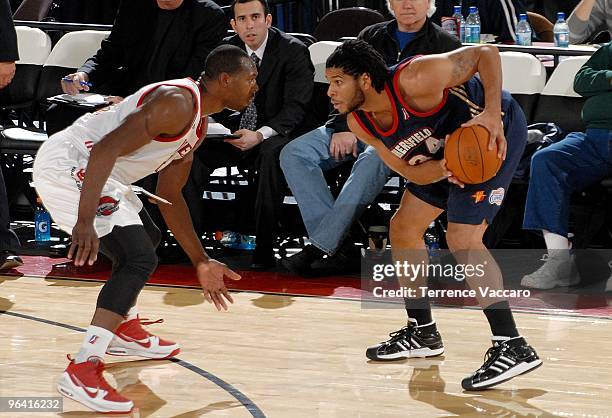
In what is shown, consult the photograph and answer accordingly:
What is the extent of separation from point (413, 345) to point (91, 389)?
1608 mm

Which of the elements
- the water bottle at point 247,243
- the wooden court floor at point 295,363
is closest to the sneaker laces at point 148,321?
the wooden court floor at point 295,363

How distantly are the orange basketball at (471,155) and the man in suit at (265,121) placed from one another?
2620 mm

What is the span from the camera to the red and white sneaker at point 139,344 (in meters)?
5.43

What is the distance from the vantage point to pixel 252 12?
7590mm

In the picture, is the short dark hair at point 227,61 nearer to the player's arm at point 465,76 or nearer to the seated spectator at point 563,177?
the player's arm at point 465,76

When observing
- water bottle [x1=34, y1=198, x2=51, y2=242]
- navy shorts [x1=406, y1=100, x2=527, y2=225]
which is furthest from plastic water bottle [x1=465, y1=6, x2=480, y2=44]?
navy shorts [x1=406, y1=100, x2=527, y2=225]

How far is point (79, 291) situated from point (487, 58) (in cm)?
306

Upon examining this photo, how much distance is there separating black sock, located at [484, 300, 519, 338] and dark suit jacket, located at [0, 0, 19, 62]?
12.3ft

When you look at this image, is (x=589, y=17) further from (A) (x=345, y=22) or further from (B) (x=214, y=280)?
(B) (x=214, y=280)

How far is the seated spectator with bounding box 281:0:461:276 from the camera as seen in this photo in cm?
710

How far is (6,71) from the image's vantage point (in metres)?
7.35

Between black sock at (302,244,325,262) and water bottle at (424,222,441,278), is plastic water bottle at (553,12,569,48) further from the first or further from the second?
black sock at (302,244,325,262)

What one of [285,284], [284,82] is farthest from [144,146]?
[284,82]

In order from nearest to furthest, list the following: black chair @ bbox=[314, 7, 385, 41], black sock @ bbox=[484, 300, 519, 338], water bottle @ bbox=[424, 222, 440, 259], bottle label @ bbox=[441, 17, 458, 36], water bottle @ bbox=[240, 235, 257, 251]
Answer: black sock @ bbox=[484, 300, 519, 338] → water bottle @ bbox=[424, 222, 440, 259] → water bottle @ bbox=[240, 235, 257, 251] → black chair @ bbox=[314, 7, 385, 41] → bottle label @ bbox=[441, 17, 458, 36]
